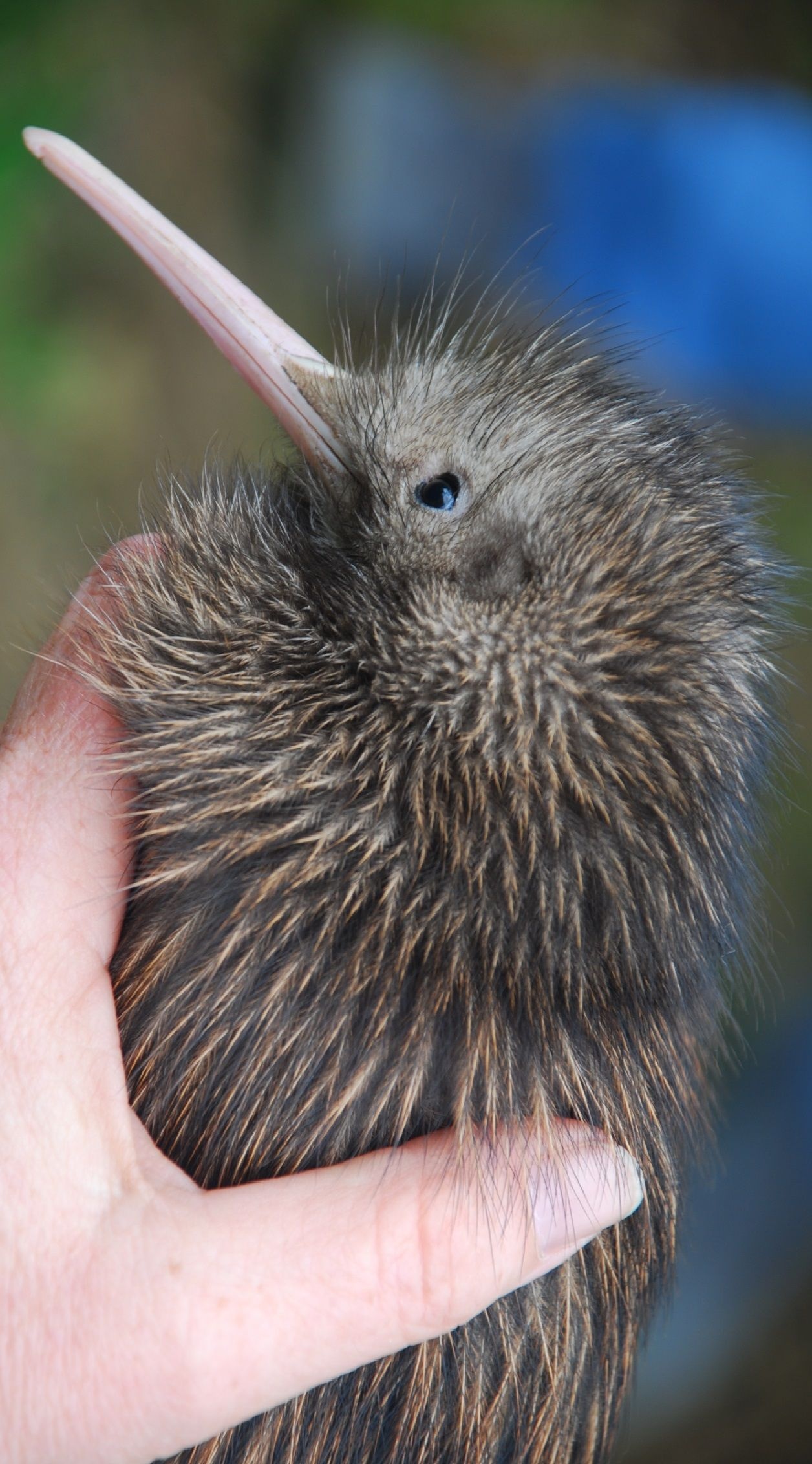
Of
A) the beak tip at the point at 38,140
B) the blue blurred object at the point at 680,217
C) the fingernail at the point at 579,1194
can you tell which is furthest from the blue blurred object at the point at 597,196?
the fingernail at the point at 579,1194

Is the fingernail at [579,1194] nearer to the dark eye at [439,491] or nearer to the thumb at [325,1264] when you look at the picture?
the thumb at [325,1264]

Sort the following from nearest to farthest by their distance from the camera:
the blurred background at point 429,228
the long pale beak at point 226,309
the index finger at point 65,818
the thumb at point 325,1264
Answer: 1. the thumb at point 325,1264
2. the index finger at point 65,818
3. the long pale beak at point 226,309
4. the blurred background at point 429,228

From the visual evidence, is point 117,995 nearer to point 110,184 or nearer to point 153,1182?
point 153,1182

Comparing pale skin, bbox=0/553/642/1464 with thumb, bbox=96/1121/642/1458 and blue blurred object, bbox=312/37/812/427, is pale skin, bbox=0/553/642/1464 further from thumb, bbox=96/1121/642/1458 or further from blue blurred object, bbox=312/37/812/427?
blue blurred object, bbox=312/37/812/427

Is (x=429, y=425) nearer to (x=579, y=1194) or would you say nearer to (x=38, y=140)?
(x=38, y=140)

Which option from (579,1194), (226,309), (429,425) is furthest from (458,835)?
(226,309)

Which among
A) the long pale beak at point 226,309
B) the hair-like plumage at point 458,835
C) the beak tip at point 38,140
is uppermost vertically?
the beak tip at point 38,140

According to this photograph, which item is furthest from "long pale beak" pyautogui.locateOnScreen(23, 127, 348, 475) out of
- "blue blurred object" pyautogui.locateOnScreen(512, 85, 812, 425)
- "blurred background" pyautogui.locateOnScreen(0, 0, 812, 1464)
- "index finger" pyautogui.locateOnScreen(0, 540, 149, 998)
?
"blue blurred object" pyautogui.locateOnScreen(512, 85, 812, 425)
